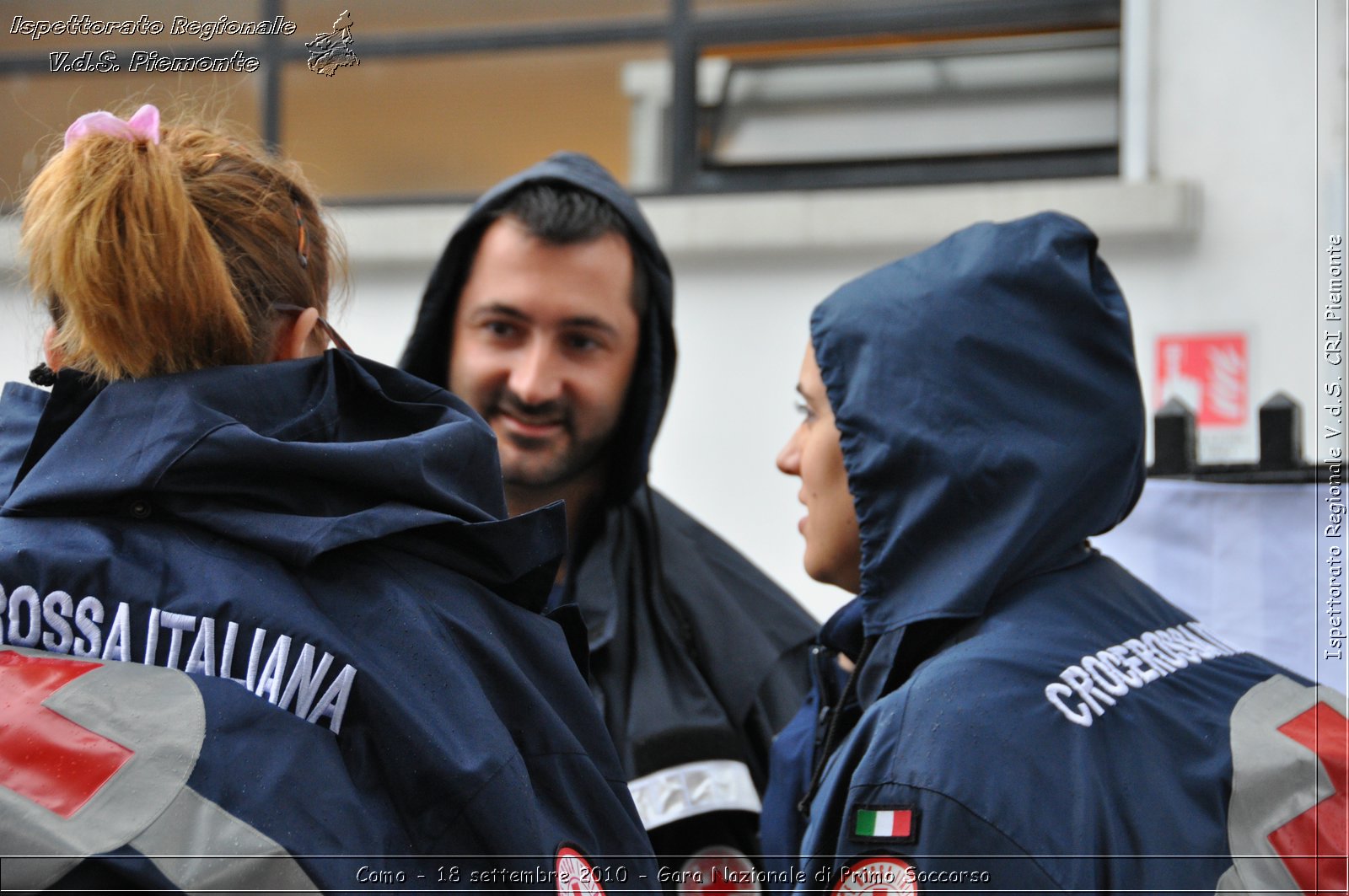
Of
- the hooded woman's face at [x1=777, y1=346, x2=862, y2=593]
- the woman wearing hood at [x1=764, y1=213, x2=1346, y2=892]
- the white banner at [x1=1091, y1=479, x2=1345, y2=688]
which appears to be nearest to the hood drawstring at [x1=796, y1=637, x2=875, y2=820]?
the woman wearing hood at [x1=764, y1=213, x2=1346, y2=892]

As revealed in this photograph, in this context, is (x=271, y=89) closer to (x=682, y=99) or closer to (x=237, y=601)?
(x=682, y=99)

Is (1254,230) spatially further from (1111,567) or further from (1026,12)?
(1111,567)

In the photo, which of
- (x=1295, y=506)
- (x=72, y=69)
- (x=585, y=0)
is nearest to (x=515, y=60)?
(x=585, y=0)

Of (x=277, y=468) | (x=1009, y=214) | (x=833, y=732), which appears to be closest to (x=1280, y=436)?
(x=833, y=732)

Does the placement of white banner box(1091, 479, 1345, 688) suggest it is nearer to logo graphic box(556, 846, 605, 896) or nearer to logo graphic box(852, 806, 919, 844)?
logo graphic box(852, 806, 919, 844)

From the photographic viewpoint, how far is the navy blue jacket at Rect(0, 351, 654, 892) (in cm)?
99

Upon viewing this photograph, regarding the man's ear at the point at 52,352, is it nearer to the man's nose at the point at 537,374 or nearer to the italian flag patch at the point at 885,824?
the italian flag patch at the point at 885,824

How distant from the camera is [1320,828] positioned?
1.41 meters

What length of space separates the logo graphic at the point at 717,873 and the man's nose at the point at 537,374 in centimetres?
86

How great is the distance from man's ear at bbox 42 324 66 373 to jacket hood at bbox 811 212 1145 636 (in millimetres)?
944

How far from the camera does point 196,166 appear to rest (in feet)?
4.17

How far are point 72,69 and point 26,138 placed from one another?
171 mm

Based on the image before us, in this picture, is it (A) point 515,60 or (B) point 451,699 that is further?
(A) point 515,60

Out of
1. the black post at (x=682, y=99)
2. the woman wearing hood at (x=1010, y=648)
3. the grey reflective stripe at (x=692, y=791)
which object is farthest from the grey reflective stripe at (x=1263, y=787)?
the black post at (x=682, y=99)
